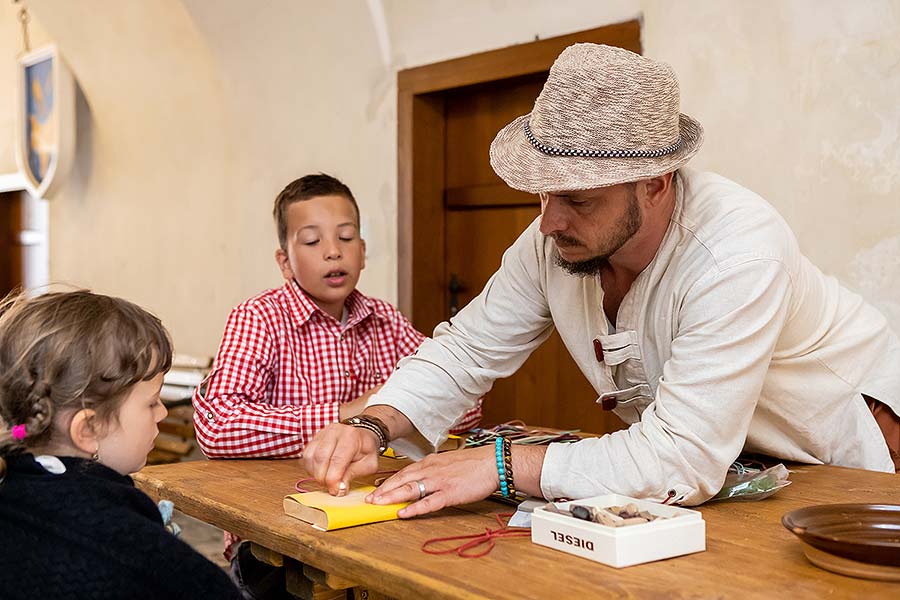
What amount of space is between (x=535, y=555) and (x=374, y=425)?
26.1 inches

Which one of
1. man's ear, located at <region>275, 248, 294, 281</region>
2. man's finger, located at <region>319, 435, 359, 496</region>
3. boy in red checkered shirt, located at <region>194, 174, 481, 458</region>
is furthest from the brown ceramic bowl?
man's ear, located at <region>275, 248, 294, 281</region>

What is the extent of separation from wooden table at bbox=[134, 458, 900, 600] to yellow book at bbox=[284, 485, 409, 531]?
0.07 feet

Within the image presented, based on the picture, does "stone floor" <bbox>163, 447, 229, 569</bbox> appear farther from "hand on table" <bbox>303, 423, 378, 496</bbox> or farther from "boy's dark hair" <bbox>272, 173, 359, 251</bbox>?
"hand on table" <bbox>303, 423, 378, 496</bbox>

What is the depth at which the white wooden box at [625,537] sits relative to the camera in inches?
60.5

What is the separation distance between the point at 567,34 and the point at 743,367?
2.31 metres

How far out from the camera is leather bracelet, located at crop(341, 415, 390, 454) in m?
2.15

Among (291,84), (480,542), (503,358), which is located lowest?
(480,542)

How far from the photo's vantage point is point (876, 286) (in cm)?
306

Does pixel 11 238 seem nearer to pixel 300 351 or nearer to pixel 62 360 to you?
pixel 300 351

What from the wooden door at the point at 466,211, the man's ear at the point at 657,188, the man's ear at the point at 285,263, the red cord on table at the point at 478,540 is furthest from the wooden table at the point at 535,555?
the wooden door at the point at 466,211

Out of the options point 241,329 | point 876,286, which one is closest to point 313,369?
point 241,329

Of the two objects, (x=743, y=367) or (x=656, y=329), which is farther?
(x=656, y=329)

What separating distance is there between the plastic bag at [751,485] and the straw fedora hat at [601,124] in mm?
602

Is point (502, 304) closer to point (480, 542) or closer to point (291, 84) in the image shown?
point (480, 542)
